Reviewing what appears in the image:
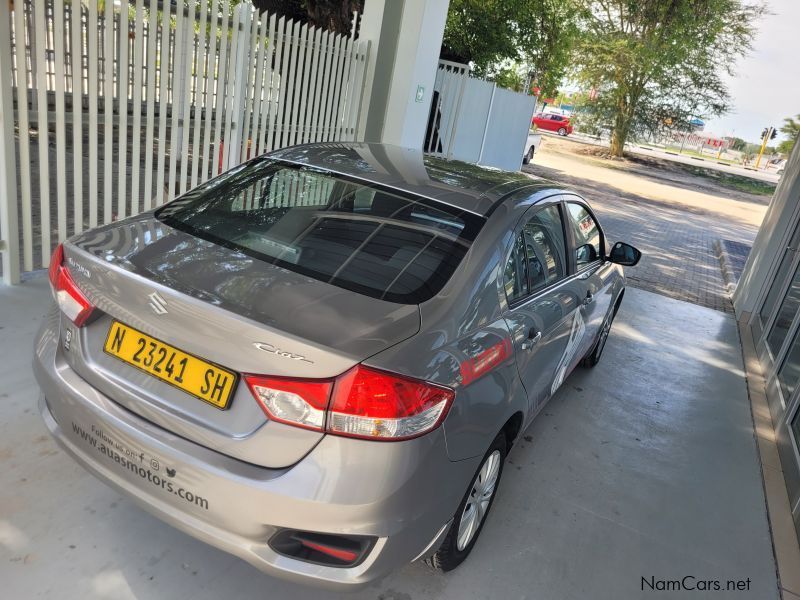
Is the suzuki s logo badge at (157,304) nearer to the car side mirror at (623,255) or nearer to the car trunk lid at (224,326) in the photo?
the car trunk lid at (224,326)

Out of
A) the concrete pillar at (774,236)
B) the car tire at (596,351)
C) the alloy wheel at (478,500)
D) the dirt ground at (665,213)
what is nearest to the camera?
the alloy wheel at (478,500)

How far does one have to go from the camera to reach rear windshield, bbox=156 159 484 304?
243 centimetres

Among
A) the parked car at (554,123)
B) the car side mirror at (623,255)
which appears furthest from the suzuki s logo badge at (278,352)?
the parked car at (554,123)

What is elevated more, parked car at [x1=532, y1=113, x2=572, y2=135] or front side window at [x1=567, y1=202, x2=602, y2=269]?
front side window at [x1=567, y1=202, x2=602, y2=269]

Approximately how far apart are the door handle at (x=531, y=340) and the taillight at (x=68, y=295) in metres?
1.75

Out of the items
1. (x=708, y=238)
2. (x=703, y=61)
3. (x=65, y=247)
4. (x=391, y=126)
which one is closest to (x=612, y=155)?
(x=703, y=61)

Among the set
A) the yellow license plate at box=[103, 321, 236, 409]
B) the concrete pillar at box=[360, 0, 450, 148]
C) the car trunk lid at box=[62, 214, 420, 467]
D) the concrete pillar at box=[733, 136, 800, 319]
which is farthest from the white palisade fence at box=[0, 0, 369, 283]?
the concrete pillar at box=[733, 136, 800, 319]

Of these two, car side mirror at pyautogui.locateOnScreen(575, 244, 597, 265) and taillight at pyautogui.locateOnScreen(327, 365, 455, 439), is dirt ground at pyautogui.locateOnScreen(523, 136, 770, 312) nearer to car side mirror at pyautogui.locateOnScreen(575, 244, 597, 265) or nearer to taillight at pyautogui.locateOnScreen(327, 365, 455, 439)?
car side mirror at pyautogui.locateOnScreen(575, 244, 597, 265)

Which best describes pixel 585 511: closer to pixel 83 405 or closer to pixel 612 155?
pixel 83 405

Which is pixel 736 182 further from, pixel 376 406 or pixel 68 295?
pixel 68 295

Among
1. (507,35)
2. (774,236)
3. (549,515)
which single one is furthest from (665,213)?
(549,515)

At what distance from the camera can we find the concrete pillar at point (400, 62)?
8141 mm

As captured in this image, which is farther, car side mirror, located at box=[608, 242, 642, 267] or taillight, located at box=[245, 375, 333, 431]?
car side mirror, located at box=[608, 242, 642, 267]

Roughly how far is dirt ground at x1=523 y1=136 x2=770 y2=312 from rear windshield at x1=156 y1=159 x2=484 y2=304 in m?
6.64
